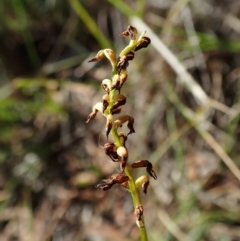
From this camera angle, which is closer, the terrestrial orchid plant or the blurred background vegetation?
the terrestrial orchid plant

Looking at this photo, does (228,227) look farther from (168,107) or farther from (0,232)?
(0,232)

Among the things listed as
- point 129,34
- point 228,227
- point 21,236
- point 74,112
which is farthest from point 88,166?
point 129,34

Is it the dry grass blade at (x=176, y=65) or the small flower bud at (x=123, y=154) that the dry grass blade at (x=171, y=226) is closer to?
the dry grass blade at (x=176, y=65)

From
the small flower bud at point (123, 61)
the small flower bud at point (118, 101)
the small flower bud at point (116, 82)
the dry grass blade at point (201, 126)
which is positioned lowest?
the small flower bud at point (118, 101)

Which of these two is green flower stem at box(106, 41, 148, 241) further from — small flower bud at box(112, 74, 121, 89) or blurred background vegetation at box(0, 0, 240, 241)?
blurred background vegetation at box(0, 0, 240, 241)

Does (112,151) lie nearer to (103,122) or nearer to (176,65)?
(176,65)

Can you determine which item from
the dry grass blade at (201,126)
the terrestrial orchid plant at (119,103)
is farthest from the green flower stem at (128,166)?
the dry grass blade at (201,126)

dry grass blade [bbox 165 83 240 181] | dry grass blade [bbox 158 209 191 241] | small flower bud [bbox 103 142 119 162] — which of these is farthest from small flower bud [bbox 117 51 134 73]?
dry grass blade [bbox 158 209 191 241]

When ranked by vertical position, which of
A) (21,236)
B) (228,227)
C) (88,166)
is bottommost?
(228,227)
